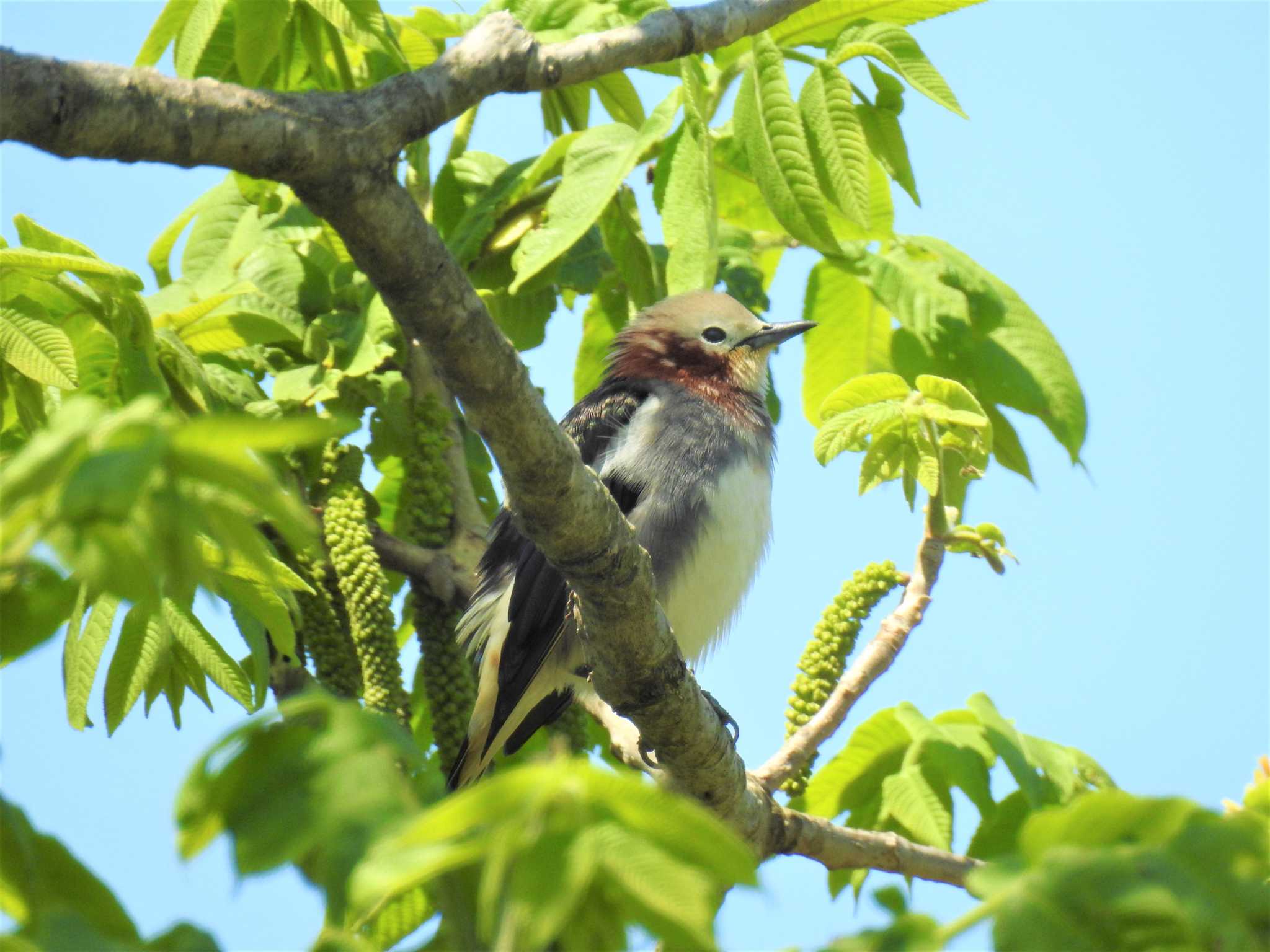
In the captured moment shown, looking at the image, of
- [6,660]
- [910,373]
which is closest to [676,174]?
[910,373]

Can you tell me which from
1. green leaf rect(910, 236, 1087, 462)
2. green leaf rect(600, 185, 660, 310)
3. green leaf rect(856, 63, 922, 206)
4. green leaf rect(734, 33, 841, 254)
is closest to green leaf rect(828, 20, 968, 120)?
green leaf rect(856, 63, 922, 206)

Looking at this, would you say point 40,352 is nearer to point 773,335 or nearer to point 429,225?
point 429,225

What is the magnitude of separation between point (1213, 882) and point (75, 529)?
132cm

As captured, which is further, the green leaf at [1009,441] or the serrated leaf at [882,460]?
the green leaf at [1009,441]

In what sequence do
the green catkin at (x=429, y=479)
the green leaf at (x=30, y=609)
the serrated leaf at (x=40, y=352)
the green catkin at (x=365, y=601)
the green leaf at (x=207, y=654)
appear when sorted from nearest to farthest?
the green leaf at (x=30, y=609), the serrated leaf at (x=40, y=352), the green leaf at (x=207, y=654), the green catkin at (x=365, y=601), the green catkin at (x=429, y=479)

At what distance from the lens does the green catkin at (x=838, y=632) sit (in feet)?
16.1

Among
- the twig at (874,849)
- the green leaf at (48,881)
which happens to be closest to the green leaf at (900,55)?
the twig at (874,849)

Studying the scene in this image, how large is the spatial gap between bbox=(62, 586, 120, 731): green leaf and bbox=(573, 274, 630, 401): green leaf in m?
3.16

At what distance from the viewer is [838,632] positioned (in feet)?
16.1

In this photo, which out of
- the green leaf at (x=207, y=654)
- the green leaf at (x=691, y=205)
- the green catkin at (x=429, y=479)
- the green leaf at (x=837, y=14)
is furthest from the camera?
the green catkin at (x=429, y=479)

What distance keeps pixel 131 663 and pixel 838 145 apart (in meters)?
2.70

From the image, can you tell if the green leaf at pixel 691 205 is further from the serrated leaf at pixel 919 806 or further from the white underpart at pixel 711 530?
the serrated leaf at pixel 919 806

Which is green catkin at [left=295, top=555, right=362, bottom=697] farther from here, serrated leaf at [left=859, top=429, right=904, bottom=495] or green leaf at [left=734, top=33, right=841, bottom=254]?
green leaf at [left=734, top=33, right=841, bottom=254]

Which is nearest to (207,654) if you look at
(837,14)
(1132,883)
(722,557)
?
Answer: (722,557)
